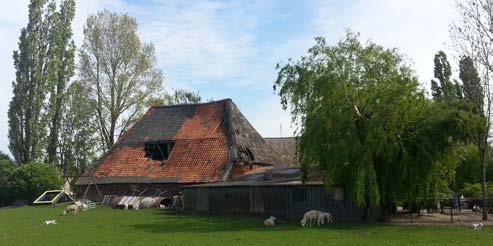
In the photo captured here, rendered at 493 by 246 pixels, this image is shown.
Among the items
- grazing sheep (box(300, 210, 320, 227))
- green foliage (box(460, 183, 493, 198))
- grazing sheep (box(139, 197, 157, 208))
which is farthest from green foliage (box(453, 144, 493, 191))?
grazing sheep (box(139, 197, 157, 208))

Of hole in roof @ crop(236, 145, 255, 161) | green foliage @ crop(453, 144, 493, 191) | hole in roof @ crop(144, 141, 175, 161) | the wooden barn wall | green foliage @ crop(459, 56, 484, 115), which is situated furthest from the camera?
hole in roof @ crop(144, 141, 175, 161)

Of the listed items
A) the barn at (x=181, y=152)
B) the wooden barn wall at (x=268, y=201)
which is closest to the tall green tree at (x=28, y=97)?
the barn at (x=181, y=152)

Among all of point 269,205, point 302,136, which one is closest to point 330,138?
point 302,136

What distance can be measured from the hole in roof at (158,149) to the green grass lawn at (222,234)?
18508 mm

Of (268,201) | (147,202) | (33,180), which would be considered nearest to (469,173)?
(268,201)

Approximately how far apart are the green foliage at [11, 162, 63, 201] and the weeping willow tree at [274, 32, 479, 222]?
34259mm

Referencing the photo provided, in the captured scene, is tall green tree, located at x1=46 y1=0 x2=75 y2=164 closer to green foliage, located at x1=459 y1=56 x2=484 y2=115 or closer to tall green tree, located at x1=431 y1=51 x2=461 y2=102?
tall green tree, located at x1=431 y1=51 x2=461 y2=102

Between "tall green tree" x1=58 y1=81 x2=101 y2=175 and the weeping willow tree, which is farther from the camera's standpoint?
"tall green tree" x1=58 y1=81 x2=101 y2=175

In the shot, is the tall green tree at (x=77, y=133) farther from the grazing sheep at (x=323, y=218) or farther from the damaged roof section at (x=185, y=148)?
the grazing sheep at (x=323, y=218)

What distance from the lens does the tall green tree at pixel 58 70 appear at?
58.7m

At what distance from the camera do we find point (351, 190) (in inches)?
1065

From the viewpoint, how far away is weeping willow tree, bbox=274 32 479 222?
2666 cm

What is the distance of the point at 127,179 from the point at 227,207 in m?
14.5

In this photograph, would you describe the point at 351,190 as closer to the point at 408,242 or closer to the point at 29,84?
the point at 408,242
